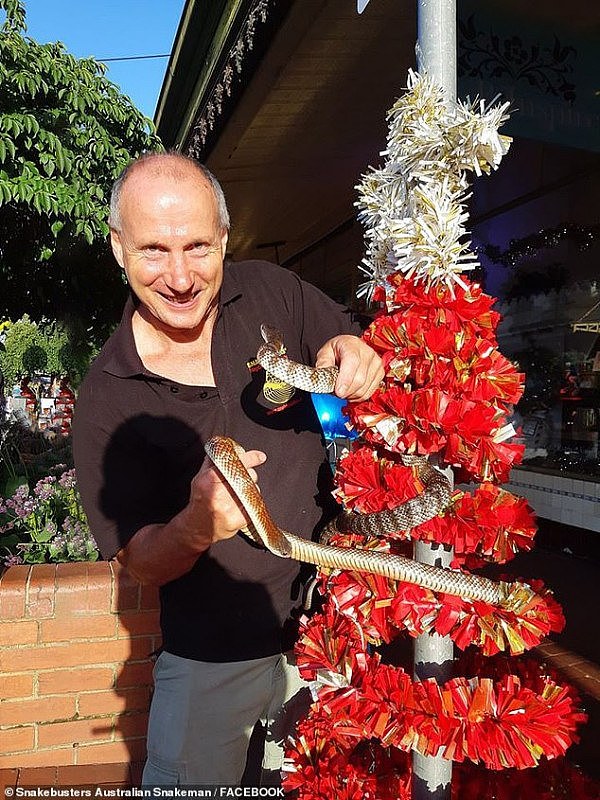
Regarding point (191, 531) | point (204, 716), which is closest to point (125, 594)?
point (204, 716)

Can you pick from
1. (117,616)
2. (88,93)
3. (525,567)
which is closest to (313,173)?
(88,93)

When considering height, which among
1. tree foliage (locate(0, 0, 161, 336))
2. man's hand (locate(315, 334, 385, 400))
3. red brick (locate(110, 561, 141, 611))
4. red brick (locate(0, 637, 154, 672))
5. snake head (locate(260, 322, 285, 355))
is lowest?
red brick (locate(0, 637, 154, 672))

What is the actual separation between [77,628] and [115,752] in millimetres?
729

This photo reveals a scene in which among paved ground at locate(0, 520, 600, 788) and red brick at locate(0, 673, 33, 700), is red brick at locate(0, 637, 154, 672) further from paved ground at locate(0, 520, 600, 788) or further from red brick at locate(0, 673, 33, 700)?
paved ground at locate(0, 520, 600, 788)

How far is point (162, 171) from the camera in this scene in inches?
65.3

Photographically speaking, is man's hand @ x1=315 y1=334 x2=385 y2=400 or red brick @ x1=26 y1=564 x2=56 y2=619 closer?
man's hand @ x1=315 y1=334 x2=385 y2=400

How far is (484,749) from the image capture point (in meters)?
1.30

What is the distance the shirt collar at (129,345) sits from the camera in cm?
180

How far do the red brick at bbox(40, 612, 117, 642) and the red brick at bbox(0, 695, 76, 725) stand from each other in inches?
12.7

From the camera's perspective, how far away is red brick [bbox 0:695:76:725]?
119 inches

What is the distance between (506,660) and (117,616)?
2064mm

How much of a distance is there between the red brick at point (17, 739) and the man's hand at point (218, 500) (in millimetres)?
2539

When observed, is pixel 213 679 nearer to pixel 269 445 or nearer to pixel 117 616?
pixel 269 445

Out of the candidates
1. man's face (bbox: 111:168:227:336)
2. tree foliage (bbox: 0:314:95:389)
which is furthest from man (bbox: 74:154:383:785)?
tree foliage (bbox: 0:314:95:389)
